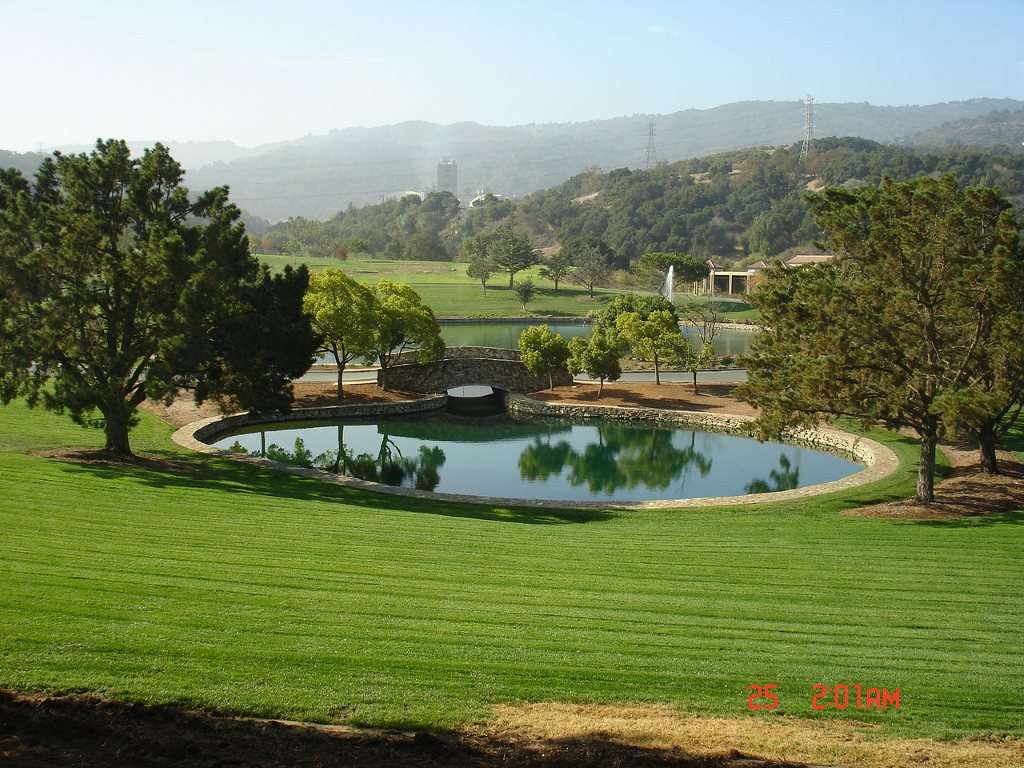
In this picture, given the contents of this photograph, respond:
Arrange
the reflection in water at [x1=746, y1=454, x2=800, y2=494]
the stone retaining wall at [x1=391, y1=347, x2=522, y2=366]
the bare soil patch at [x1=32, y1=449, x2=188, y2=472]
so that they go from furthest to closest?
the stone retaining wall at [x1=391, y1=347, x2=522, y2=366]
the reflection in water at [x1=746, y1=454, x2=800, y2=494]
the bare soil patch at [x1=32, y1=449, x2=188, y2=472]

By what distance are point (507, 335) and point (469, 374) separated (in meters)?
31.4

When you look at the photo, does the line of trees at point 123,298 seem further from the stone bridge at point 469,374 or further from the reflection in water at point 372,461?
the stone bridge at point 469,374

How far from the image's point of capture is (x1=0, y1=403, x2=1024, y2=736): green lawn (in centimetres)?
952

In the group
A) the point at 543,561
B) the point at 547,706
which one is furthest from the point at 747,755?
the point at 543,561

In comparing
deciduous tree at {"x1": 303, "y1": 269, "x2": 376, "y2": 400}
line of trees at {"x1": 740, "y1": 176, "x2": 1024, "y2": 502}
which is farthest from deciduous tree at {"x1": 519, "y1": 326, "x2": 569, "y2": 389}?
line of trees at {"x1": 740, "y1": 176, "x2": 1024, "y2": 502}

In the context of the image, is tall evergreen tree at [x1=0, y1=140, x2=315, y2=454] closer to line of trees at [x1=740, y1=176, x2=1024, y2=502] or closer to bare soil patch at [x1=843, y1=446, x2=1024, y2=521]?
line of trees at [x1=740, y1=176, x2=1024, y2=502]

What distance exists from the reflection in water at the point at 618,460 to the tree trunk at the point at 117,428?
44.6ft

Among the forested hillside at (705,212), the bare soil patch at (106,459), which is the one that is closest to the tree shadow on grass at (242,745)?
the bare soil patch at (106,459)

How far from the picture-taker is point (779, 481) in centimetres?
3111

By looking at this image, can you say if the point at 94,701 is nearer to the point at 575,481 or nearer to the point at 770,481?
the point at 575,481

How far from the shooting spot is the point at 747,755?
321 inches

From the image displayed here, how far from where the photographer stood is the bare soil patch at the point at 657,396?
41.4 meters

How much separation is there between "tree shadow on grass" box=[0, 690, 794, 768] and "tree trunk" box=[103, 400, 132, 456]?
53.7 feet

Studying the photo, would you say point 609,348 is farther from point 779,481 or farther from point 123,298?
point 123,298
